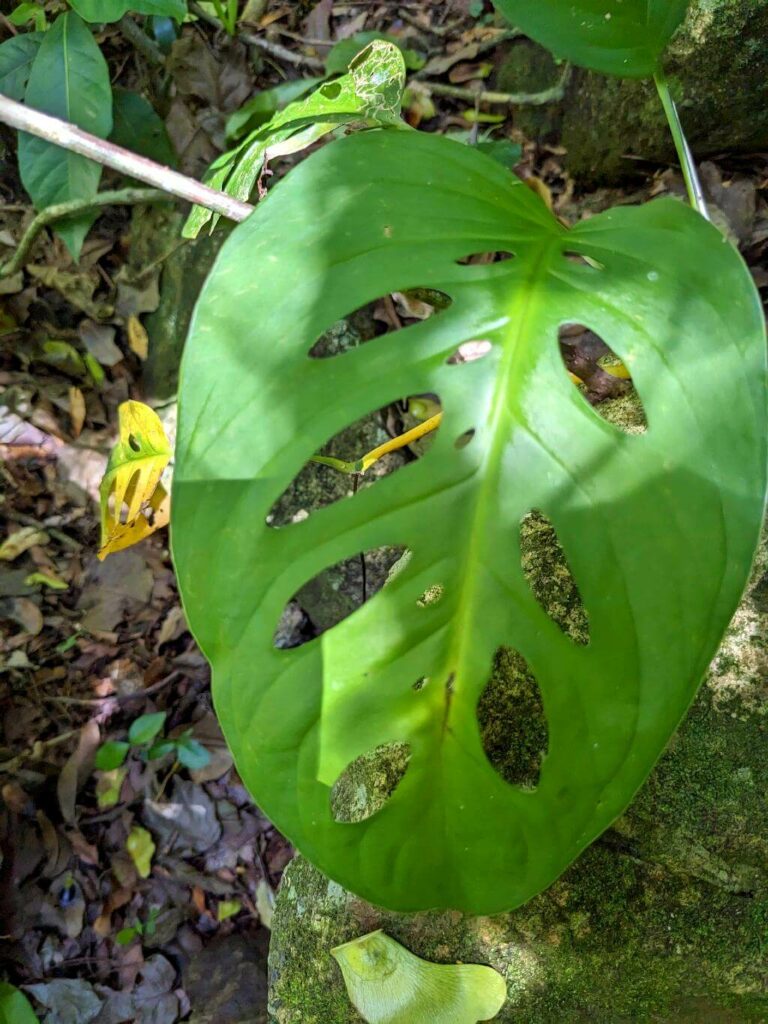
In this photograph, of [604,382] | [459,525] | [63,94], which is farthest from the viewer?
[63,94]

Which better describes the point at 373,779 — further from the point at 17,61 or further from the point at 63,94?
the point at 17,61

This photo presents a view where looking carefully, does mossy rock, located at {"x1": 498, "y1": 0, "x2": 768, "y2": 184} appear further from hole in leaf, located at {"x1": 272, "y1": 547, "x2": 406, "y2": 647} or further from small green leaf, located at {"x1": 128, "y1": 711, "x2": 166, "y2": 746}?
small green leaf, located at {"x1": 128, "y1": 711, "x2": 166, "y2": 746}

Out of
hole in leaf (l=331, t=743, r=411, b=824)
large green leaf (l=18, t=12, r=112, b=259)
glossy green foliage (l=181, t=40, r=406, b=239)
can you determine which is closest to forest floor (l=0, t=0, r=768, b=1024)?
large green leaf (l=18, t=12, r=112, b=259)

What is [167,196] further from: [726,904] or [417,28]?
[726,904]

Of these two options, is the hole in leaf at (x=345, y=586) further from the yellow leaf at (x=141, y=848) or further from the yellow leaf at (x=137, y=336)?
the yellow leaf at (x=137, y=336)

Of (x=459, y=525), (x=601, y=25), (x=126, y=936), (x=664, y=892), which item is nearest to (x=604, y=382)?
(x=601, y=25)

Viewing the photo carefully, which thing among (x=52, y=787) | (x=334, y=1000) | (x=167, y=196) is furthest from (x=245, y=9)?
(x=334, y=1000)
